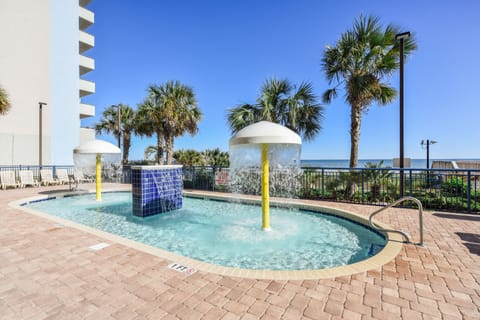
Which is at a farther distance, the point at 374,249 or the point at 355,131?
the point at 355,131

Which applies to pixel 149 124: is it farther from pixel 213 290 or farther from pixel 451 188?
pixel 451 188

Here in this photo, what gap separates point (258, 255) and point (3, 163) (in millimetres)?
19334

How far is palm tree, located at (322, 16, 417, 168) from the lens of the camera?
8.06 metres

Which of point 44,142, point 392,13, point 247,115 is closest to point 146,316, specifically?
point 247,115

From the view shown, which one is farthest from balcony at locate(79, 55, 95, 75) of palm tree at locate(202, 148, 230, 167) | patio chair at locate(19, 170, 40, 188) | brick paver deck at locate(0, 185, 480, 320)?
brick paver deck at locate(0, 185, 480, 320)

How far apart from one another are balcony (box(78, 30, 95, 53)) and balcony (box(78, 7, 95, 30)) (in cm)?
116

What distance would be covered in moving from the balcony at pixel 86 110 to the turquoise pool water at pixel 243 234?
1624 cm

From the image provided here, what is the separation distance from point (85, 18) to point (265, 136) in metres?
26.0

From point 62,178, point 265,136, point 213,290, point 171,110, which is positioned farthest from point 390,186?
point 62,178

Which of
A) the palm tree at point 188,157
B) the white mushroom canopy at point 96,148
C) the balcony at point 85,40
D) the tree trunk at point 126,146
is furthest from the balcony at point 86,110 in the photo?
the white mushroom canopy at point 96,148

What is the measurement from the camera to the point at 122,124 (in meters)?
20.4

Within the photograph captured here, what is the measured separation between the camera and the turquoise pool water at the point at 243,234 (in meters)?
3.60

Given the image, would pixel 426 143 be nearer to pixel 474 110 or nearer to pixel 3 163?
pixel 474 110

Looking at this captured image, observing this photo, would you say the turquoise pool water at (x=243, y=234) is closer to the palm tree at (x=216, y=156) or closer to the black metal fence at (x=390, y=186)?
the black metal fence at (x=390, y=186)
